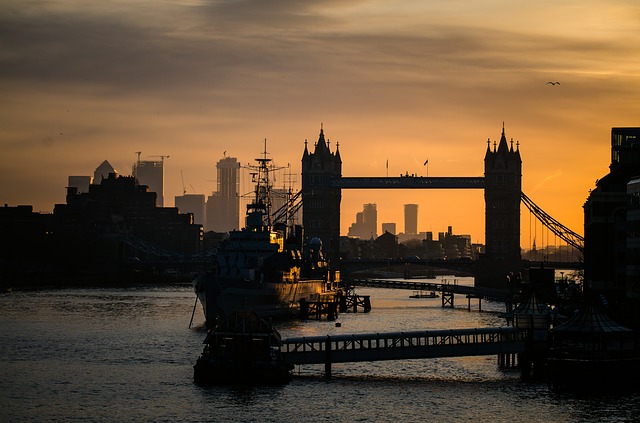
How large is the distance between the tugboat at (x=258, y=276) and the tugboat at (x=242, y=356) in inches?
1849

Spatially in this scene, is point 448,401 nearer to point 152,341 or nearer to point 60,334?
point 152,341

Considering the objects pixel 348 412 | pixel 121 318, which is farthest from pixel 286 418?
pixel 121 318

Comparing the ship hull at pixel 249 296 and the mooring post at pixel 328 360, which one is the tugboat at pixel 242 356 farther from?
the ship hull at pixel 249 296

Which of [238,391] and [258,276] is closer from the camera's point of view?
[238,391]

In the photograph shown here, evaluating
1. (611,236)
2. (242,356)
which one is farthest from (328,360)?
(611,236)

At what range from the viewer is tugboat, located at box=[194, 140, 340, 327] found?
13475 centimetres

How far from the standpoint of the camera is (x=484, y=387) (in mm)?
81250

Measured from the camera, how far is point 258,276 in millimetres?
142000

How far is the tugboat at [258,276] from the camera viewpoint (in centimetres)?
13475

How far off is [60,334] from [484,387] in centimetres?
4863

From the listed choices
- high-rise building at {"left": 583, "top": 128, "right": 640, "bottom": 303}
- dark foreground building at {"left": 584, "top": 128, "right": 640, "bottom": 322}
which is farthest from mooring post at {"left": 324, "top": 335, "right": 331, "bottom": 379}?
high-rise building at {"left": 583, "top": 128, "right": 640, "bottom": 303}

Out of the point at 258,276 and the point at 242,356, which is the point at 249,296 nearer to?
the point at 258,276

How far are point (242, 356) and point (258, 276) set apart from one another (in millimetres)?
62547

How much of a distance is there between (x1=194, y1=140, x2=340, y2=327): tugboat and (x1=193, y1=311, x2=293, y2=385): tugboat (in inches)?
1849
